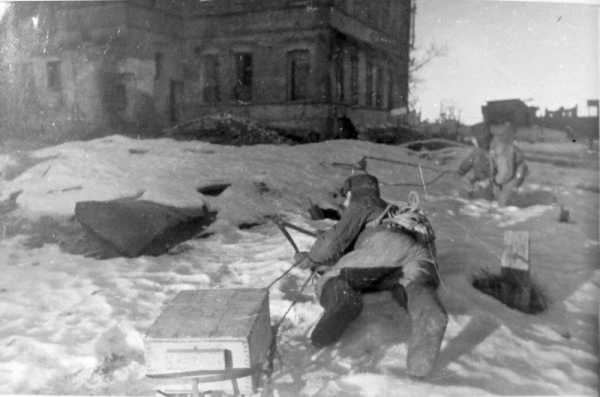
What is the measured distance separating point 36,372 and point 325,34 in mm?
10469

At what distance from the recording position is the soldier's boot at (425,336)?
2.72 meters

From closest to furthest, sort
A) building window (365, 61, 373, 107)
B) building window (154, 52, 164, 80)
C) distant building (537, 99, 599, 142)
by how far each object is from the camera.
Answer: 1. distant building (537, 99, 599, 142)
2. building window (154, 52, 164, 80)
3. building window (365, 61, 373, 107)

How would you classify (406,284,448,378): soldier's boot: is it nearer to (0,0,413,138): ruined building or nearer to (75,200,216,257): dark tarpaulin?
(75,200,216,257): dark tarpaulin

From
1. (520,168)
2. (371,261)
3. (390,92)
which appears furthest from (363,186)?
(390,92)

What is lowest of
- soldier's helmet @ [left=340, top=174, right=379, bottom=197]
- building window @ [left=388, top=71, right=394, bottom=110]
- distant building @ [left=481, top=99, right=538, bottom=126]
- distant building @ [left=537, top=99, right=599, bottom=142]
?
soldier's helmet @ [left=340, top=174, right=379, bottom=197]

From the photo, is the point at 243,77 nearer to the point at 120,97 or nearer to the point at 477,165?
the point at 120,97

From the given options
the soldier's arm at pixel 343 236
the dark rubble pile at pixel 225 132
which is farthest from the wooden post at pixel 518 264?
the dark rubble pile at pixel 225 132

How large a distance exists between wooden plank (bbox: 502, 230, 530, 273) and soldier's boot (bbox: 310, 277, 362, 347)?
1.61m

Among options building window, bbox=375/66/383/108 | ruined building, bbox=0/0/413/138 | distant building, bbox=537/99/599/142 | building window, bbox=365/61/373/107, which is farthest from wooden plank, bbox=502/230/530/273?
building window, bbox=365/61/373/107

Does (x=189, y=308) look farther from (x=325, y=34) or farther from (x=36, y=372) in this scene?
(x=325, y=34)

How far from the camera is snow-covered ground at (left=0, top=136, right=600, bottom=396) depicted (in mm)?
2996

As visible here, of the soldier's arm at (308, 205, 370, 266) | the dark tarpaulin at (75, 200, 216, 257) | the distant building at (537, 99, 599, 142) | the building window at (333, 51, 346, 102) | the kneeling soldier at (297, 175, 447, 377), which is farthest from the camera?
the building window at (333, 51, 346, 102)

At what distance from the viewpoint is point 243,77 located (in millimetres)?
12133

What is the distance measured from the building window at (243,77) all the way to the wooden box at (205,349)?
32.8 feet
